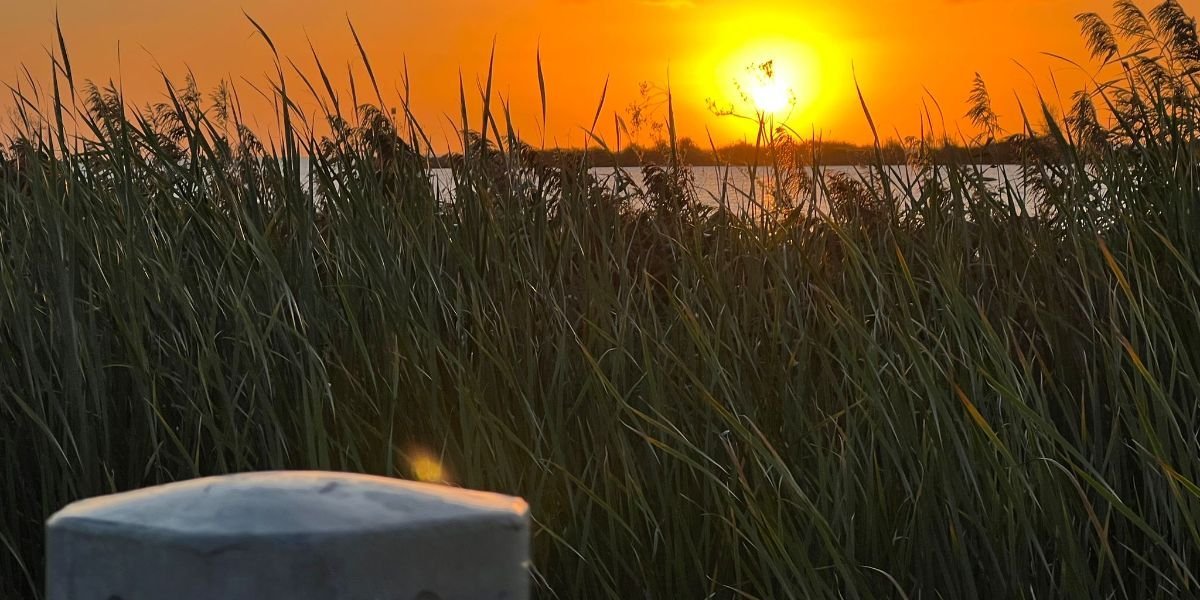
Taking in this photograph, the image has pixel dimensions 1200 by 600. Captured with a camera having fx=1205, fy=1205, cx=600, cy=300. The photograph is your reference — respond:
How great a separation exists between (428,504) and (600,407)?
1284 mm

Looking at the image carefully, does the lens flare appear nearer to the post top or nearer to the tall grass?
the tall grass

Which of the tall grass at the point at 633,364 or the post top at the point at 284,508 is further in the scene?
the tall grass at the point at 633,364

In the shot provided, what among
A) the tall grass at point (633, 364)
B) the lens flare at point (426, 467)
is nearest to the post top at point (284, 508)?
the tall grass at point (633, 364)

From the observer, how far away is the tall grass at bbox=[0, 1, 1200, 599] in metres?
1.77

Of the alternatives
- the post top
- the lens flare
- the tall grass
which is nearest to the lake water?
the tall grass

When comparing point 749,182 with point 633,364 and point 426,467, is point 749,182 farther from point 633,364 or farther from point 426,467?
point 426,467

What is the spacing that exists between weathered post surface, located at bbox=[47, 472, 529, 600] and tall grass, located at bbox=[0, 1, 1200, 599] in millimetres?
956

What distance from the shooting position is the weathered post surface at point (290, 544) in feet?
1.98

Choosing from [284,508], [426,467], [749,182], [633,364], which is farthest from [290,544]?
[749,182]

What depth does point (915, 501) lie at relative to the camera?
1.70 meters

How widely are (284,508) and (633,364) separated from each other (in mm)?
1666

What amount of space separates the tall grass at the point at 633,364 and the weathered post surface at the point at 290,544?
956 millimetres

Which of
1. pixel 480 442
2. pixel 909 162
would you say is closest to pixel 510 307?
pixel 480 442

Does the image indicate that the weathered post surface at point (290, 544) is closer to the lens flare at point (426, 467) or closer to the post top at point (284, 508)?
the post top at point (284, 508)
